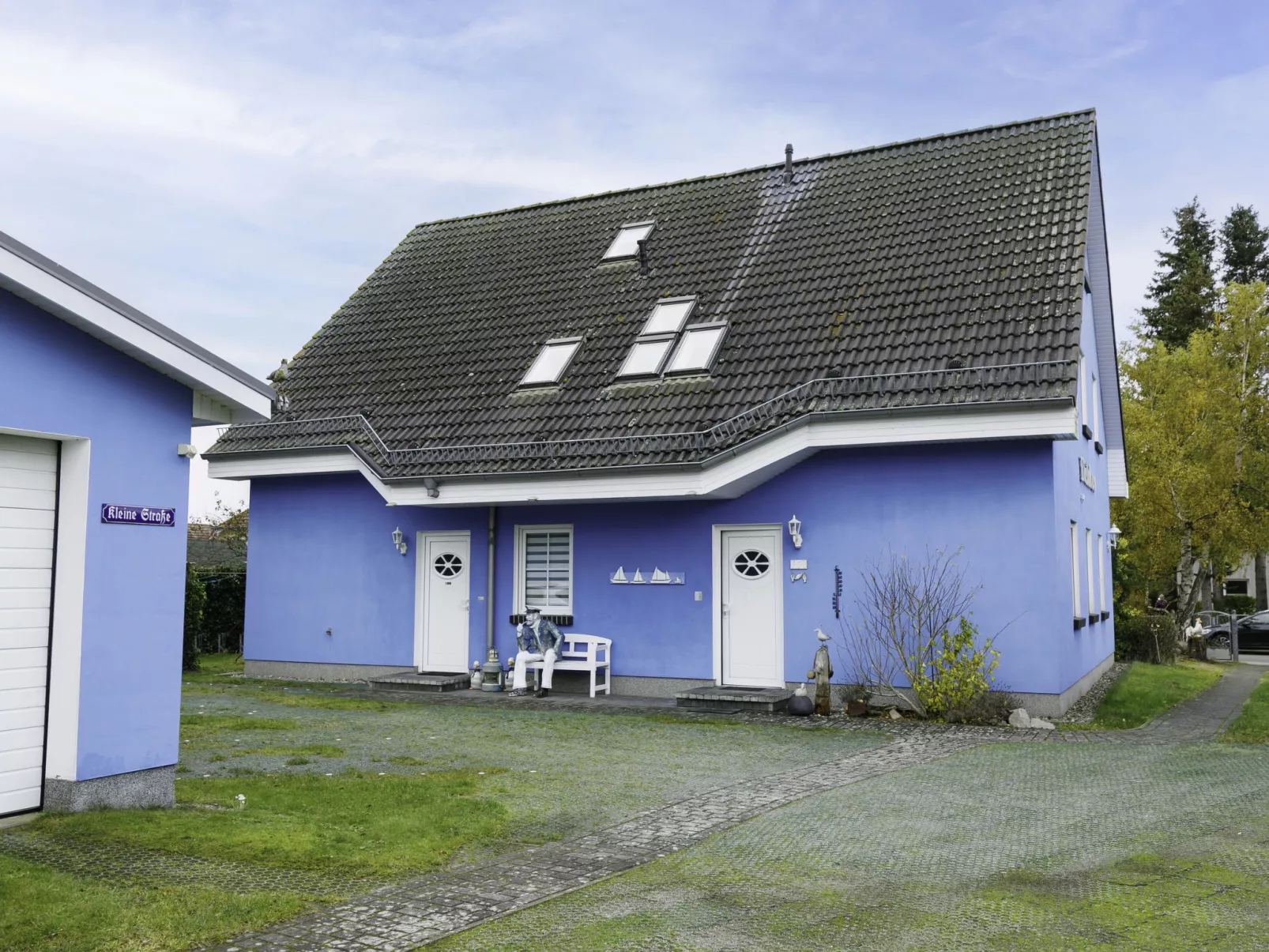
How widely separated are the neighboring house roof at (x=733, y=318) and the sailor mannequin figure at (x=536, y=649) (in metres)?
2.23

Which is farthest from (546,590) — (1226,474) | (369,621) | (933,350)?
(1226,474)

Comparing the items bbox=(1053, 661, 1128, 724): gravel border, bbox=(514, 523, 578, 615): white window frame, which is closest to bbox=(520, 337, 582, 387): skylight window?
bbox=(514, 523, 578, 615): white window frame

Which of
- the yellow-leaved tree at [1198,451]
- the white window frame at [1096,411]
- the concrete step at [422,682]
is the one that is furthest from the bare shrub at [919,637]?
the yellow-leaved tree at [1198,451]

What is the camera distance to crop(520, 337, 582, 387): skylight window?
16.7 m

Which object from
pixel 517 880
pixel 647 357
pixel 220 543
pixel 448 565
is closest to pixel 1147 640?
pixel 647 357

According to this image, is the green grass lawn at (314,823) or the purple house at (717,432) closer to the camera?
the green grass lawn at (314,823)

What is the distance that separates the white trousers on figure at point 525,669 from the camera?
601 inches

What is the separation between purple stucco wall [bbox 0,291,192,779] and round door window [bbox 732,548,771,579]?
26.4 ft

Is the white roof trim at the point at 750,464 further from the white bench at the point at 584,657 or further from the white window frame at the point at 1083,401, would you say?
the white window frame at the point at 1083,401

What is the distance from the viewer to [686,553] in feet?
49.8

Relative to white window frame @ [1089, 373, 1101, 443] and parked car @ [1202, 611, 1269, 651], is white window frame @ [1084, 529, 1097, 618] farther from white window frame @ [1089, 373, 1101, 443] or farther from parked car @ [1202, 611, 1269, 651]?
parked car @ [1202, 611, 1269, 651]

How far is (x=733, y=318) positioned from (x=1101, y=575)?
987 centimetres

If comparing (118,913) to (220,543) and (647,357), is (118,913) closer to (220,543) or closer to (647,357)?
(647,357)

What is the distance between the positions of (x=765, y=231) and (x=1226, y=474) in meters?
19.0
